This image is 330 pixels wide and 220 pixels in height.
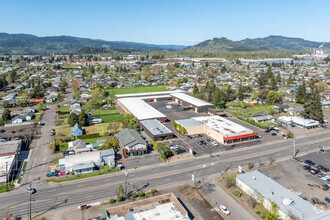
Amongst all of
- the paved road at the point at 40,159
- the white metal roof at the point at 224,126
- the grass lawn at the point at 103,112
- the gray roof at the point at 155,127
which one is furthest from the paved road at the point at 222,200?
the grass lawn at the point at 103,112

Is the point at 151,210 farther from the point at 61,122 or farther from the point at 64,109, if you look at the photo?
the point at 64,109

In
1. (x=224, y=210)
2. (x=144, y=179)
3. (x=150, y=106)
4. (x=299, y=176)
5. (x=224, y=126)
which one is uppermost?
(x=150, y=106)

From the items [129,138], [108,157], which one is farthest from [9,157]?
[129,138]

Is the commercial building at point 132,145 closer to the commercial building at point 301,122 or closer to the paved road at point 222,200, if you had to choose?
the paved road at point 222,200

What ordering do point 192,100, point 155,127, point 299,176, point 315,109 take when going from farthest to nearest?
point 192,100 < point 315,109 < point 155,127 < point 299,176

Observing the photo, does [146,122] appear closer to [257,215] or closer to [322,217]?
[257,215]

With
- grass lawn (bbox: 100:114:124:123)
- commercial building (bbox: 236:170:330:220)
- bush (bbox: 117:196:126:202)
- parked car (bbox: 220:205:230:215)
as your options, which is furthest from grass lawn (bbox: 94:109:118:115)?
parked car (bbox: 220:205:230:215)

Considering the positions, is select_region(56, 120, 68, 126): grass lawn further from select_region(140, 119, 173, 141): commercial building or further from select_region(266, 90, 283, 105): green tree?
select_region(266, 90, 283, 105): green tree
